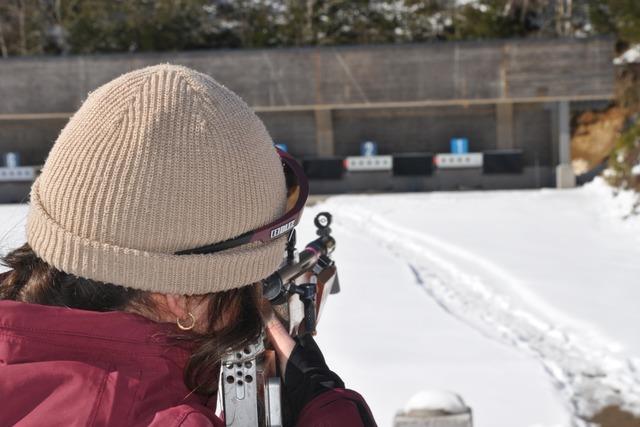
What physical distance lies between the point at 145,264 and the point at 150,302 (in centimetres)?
12

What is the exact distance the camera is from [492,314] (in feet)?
24.3

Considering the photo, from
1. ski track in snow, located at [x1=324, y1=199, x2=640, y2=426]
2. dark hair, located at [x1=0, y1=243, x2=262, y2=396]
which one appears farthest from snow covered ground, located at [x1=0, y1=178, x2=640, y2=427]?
dark hair, located at [x1=0, y1=243, x2=262, y2=396]

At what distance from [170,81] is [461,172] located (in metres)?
20.8

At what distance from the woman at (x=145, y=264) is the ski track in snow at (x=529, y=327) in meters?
3.73

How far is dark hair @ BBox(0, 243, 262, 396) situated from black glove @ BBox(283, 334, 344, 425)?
14 cm

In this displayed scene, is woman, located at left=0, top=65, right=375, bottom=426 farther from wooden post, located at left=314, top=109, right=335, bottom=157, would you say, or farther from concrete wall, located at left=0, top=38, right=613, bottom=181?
wooden post, located at left=314, top=109, right=335, bottom=157

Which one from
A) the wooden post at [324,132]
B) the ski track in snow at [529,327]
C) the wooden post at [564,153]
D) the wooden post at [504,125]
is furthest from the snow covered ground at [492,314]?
the wooden post at [324,132]

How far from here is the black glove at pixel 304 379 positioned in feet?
4.80

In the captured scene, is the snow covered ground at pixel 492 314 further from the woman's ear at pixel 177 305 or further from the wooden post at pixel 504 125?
the wooden post at pixel 504 125

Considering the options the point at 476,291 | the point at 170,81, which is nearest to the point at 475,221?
the point at 476,291

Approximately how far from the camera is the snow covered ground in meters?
5.00

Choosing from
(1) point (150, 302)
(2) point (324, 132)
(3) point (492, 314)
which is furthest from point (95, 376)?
(2) point (324, 132)

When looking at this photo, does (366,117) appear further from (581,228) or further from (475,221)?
(581,228)

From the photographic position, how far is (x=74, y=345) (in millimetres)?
1242
